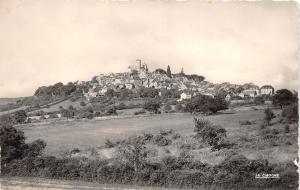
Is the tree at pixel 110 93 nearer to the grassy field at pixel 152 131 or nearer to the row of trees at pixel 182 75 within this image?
the grassy field at pixel 152 131

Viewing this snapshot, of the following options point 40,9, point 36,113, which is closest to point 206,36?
point 40,9

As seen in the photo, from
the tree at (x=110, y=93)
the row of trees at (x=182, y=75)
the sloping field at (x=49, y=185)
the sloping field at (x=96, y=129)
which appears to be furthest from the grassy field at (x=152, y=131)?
the row of trees at (x=182, y=75)

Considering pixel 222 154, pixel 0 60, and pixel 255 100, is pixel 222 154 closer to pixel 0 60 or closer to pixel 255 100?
pixel 255 100

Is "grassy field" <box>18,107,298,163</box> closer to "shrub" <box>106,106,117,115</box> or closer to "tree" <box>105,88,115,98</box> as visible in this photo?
"shrub" <box>106,106,117,115</box>

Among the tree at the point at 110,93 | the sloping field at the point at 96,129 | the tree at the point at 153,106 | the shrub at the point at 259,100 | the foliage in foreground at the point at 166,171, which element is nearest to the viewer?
the foliage in foreground at the point at 166,171

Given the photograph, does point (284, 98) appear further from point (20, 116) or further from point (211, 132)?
point (20, 116)

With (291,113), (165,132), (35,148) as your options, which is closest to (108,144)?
(165,132)
